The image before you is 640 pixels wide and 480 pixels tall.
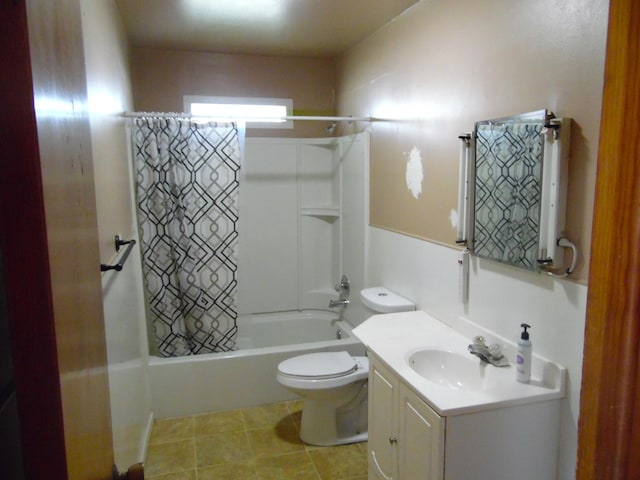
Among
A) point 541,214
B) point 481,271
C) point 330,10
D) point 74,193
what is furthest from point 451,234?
point 74,193

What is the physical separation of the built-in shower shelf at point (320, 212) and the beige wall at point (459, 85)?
0.76 metres

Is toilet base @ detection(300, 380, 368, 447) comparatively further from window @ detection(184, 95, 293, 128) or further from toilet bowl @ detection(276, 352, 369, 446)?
window @ detection(184, 95, 293, 128)

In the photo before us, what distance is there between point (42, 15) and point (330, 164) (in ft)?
11.4

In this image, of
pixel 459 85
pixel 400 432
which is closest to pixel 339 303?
pixel 400 432

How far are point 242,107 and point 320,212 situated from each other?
110 centimetres

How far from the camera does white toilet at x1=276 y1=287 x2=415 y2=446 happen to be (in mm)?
2523

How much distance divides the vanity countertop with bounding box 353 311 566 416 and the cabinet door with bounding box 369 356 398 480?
95 mm

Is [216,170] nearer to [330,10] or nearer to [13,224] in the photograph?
[330,10]

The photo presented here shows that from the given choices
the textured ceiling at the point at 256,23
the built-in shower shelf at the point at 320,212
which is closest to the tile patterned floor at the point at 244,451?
the built-in shower shelf at the point at 320,212

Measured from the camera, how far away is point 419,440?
5.37 feet

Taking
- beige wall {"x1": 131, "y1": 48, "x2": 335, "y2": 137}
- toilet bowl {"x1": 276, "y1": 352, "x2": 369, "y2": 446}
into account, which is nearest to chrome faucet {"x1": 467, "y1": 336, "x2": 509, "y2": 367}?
toilet bowl {"x1": 276, "y1": 352, "x2": 369, "y2": 446}

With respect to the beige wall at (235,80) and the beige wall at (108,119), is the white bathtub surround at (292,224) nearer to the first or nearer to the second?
the beige wall at (235,80)

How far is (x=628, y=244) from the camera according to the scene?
0.62m

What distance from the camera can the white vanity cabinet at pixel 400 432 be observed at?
5.08ft
